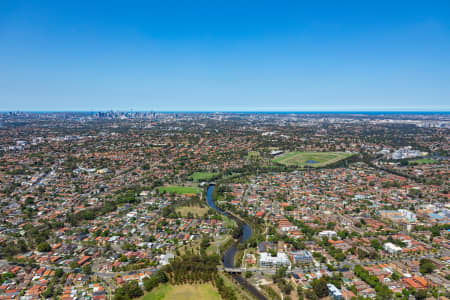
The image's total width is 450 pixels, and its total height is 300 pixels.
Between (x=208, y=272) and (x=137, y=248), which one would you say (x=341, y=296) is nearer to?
(x=208, y=272)

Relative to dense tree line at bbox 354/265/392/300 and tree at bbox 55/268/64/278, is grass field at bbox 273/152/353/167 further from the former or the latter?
tree at bbox 55/268/64/278

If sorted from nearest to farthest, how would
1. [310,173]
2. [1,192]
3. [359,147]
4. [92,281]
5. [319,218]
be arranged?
[92,281]
[319,218]
[1,192]
[310,173]
[359,147]

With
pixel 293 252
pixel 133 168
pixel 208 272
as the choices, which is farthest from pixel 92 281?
pixel 133 168

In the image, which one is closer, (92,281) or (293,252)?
(92,281)

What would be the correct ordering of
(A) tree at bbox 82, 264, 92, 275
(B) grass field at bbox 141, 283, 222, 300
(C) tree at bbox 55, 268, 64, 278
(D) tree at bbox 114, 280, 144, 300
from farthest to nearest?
(A) tree at bbox 82, 264, 92, 275, (C) tree at bbox 55, 268, 64, 278, (B) grass field at bbox 141, 283, 222, 300, (D) tree at bbox 114, 280, 144, 300

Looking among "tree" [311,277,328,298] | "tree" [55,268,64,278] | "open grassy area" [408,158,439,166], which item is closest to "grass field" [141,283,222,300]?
"tree" [311,277,328,298]

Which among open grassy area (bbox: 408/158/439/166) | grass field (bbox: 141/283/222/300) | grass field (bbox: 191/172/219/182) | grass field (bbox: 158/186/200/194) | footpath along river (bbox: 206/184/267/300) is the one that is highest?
open grassy area (bbox: 408/158/439/166)

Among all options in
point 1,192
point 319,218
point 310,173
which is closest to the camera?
point 319,218
